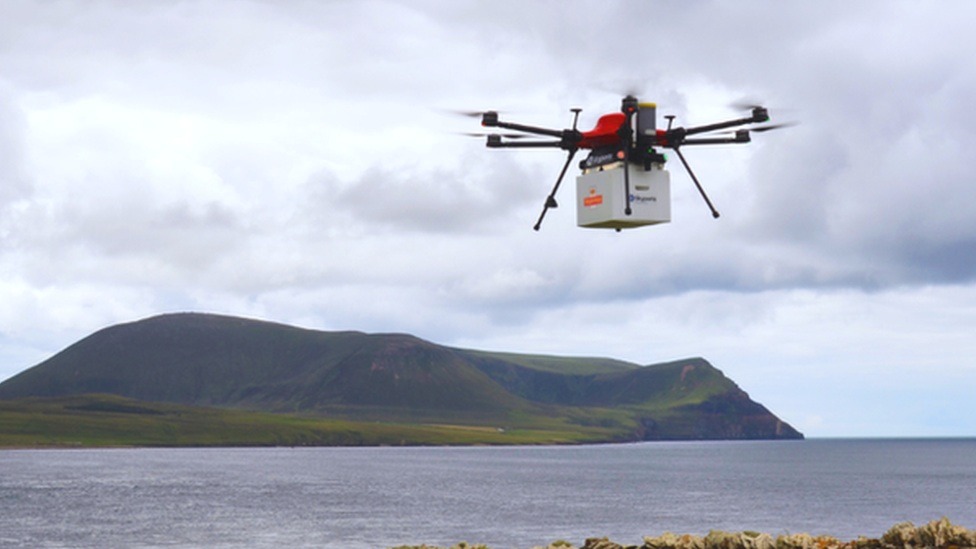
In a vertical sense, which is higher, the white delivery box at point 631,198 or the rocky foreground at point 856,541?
the white delivery box at point 631,198

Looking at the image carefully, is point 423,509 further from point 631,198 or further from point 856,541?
point 631,198

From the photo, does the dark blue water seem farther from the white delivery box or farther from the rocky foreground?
the white delivery box

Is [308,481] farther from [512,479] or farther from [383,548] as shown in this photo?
[383,548]

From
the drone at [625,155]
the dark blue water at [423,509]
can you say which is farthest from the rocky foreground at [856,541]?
the dark blue water at [423,509]

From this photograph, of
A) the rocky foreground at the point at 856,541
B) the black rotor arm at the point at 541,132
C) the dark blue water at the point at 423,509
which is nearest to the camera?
the black rotor arm at the point at 541,132

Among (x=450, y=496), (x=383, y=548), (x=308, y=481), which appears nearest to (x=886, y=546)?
(x=383, y=548)

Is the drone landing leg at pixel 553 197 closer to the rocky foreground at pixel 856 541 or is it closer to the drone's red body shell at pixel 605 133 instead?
the drone's red body shell at pixel 605 133
